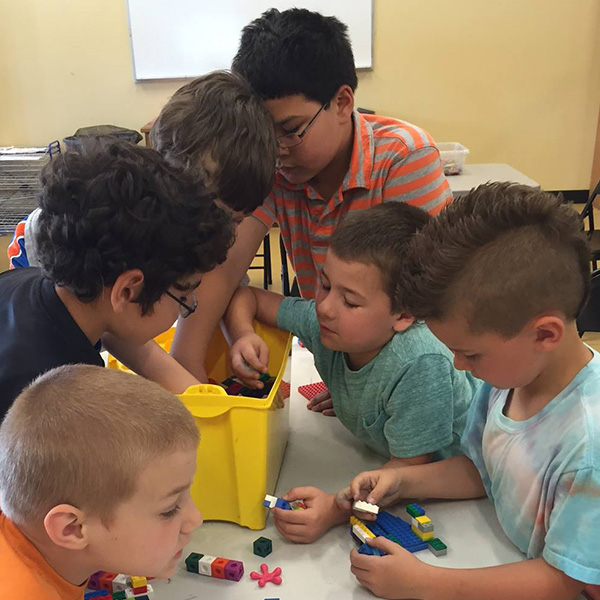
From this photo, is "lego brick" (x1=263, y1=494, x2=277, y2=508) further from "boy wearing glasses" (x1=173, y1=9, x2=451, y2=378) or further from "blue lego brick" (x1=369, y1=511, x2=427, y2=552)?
"boy wearing glasses" (x1=173, y1=9, x2=451, y2=378)

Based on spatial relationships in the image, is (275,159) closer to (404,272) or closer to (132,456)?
(404,272)

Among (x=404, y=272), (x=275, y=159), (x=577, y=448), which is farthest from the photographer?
(x=275, y=159)

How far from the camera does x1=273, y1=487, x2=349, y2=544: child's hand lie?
0.90m

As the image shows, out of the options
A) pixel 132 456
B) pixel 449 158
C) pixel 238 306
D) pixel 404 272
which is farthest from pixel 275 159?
pixel 449 158

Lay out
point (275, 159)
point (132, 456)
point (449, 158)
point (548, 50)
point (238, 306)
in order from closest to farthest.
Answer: point (132, 456)
point (275, 159)
point (238, 306)
point (449, 158)
point (548, 50)

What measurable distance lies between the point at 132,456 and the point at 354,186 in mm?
805

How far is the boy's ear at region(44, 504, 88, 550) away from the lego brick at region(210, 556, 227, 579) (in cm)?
23

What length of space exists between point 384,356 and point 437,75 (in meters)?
3.63

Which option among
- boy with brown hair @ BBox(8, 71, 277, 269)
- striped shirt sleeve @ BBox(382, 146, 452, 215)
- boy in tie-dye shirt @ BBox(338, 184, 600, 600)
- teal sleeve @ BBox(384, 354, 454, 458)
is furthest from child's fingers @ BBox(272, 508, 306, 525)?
striped shirt sleeve @ BBox(382, 146, 452, 215)

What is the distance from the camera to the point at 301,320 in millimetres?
1203

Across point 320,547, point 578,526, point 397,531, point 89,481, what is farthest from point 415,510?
point 89,481

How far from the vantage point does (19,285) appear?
37.4 inches

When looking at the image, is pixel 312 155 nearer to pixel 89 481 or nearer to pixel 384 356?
pixel 384 356

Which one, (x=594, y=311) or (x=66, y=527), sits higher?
(x=66, y=527)
